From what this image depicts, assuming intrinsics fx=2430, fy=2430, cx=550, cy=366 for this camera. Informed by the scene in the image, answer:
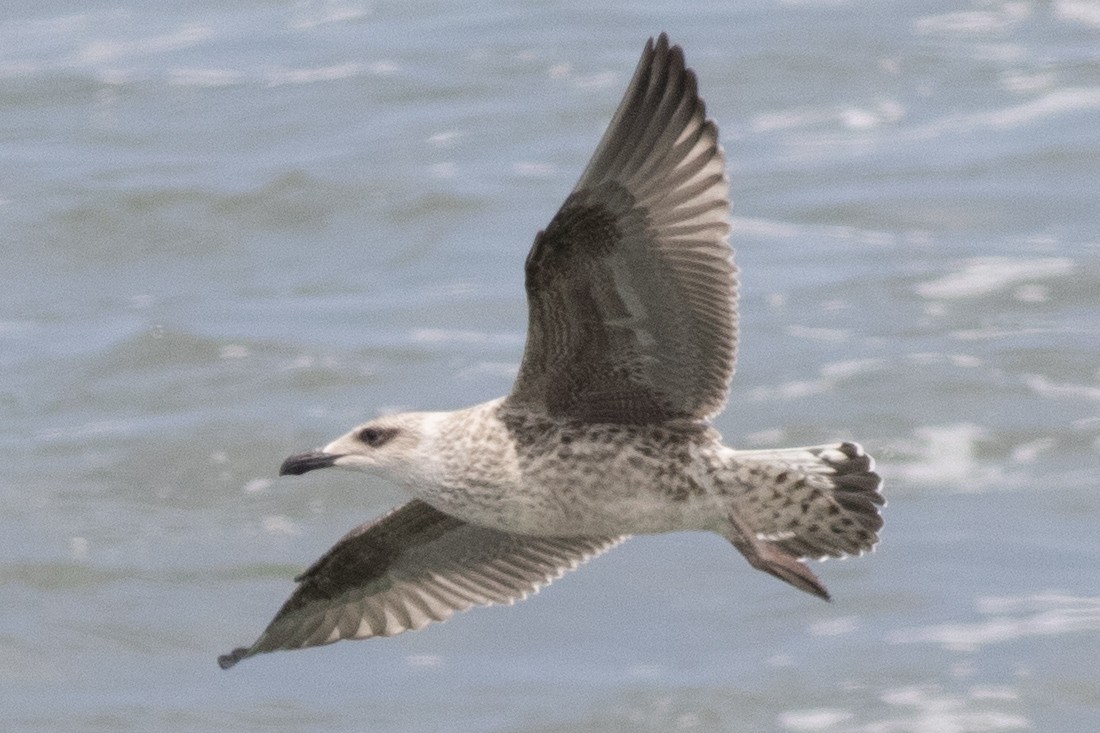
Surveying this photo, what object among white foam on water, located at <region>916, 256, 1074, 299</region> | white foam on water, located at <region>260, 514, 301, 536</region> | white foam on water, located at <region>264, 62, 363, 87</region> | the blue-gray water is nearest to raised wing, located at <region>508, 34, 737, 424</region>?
the blue-gray water

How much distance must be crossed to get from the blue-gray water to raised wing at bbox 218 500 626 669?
502 centimetres

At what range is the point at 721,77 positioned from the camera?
82.4ft

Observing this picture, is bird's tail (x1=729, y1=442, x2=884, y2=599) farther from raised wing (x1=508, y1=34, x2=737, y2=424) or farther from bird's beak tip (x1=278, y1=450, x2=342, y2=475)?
bird's beak tip (x1=278, y1=450, x2=342, y2=475)

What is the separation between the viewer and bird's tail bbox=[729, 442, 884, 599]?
325 inches

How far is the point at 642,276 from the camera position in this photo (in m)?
8.06

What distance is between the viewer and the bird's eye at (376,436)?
8438 mm

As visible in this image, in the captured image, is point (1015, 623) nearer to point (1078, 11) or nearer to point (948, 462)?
point (948, 462)

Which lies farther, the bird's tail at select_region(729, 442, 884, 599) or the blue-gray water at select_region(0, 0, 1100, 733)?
the blue-gray water at select_region(0, 0, 1100, 733)

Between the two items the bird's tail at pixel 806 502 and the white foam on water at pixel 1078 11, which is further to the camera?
the white foam on water at pixel 1078 11

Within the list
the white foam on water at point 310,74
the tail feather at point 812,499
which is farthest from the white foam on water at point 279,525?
the white foam on water at point 310,74

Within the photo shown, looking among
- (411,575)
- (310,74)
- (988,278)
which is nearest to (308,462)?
(411,575)

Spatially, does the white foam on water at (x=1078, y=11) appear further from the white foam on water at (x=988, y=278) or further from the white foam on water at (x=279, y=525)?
the white foam on water at (x=279, y=525)

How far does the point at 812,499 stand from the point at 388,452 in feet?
4.81

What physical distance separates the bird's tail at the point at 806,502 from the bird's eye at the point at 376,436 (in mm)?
1191
